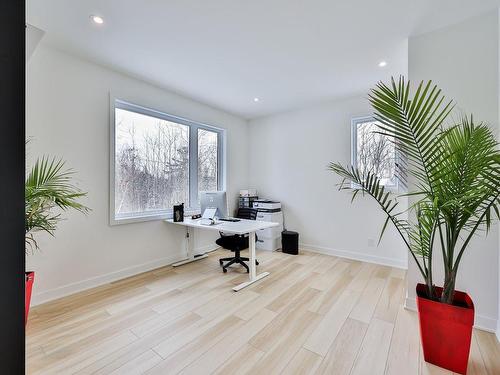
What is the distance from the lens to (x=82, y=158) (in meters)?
2.71

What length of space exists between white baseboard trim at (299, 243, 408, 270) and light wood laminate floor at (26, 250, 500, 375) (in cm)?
48

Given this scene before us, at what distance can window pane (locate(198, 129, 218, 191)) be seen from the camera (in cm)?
428

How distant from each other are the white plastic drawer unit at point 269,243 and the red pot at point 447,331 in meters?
2.82

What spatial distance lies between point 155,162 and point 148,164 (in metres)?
0.12

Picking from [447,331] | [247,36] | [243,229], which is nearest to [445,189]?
[447,331]

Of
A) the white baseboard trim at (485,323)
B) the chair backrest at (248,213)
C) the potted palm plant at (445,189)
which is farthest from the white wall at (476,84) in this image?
the chair backrest at (248,213)

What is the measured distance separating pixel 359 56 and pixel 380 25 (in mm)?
508

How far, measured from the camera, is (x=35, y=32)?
1953mm

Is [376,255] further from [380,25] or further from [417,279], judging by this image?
[380,25]

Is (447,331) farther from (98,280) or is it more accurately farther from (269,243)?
(98,280)

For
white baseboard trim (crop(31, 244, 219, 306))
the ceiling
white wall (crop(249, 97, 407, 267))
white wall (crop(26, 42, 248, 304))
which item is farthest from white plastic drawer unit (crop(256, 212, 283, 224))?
the ceiling

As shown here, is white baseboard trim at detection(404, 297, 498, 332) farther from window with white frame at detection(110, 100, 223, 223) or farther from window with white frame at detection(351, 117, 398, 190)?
window with white frame at detection(110, 100, 223, 223)

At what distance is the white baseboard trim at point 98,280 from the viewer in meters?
2.42
